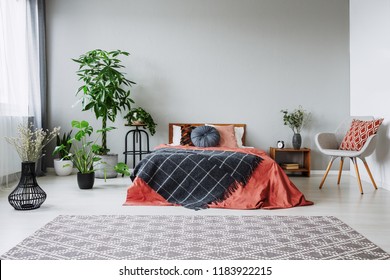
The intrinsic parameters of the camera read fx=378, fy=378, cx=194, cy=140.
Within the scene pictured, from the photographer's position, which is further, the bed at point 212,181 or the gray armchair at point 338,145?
the gray armchair at point 338,145

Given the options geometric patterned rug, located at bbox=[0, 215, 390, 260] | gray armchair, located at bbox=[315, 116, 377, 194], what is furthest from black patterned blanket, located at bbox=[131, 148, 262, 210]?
gray armchair, located at bbox=[315, 116, 377, 194]

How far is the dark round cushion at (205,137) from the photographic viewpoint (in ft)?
16.2

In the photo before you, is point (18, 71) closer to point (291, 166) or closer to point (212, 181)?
point (212, 181)

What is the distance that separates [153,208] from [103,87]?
7.58ft

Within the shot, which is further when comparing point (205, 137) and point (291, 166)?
point (291, 166)

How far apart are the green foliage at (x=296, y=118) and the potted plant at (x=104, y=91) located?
236 centimetres

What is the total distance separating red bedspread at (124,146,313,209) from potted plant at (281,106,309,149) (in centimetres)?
193

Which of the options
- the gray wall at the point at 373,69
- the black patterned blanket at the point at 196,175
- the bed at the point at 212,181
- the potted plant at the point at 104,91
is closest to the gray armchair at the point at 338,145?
the gray wall at the point at 373,69

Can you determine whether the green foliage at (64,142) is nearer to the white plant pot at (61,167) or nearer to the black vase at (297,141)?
the white plant pot at (61,167)

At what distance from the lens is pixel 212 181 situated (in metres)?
3.82

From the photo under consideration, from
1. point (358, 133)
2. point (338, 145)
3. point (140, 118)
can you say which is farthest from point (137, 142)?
point (358, 133)

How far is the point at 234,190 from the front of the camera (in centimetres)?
378

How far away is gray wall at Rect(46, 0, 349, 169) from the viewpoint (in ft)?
19.3
